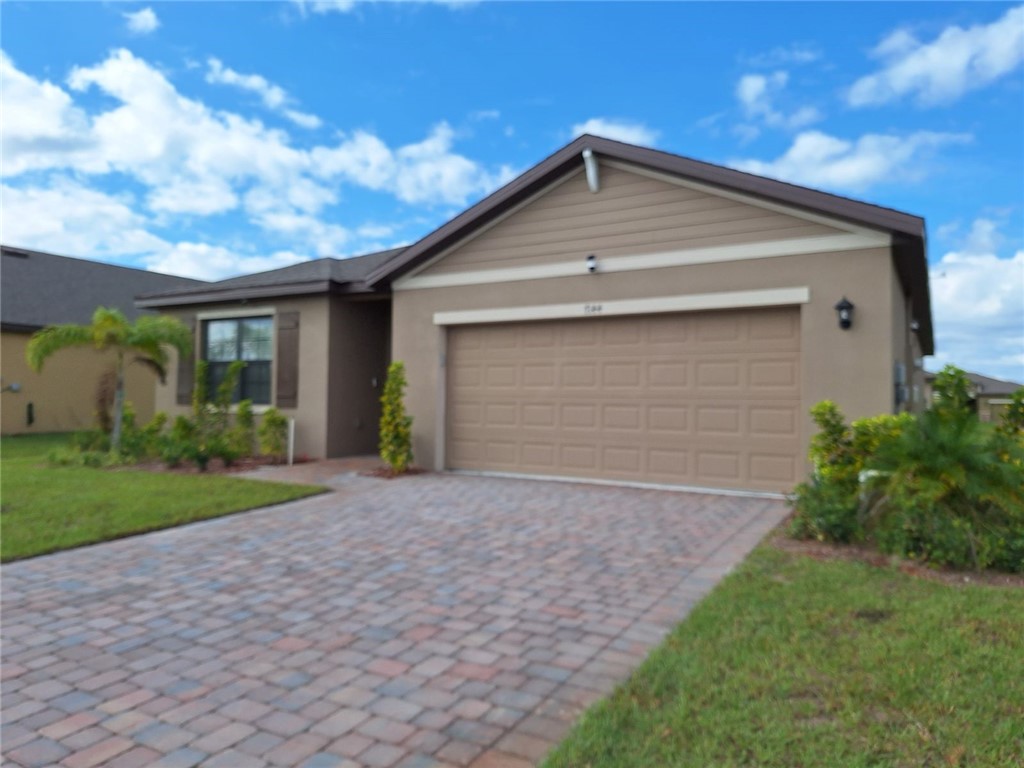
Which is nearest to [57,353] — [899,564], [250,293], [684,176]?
[250,293]

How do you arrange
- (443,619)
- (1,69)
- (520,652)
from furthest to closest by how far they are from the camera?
(1,69) → (443,619) → (520,652)

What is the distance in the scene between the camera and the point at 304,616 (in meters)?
4.36

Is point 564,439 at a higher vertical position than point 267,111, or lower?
lower

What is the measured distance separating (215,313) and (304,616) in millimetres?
10770

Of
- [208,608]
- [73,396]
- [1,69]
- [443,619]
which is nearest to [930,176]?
[443,619]

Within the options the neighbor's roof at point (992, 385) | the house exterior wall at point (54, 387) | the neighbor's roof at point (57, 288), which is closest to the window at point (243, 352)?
the house exterior wall at point (54, 387)

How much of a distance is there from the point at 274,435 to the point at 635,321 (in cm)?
659

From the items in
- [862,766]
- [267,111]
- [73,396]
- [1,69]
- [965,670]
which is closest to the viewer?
[862,766]

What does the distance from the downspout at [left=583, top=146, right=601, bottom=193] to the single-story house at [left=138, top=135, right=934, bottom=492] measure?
1.1 inches

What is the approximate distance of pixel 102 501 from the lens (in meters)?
7.84

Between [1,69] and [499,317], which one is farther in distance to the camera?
[499,317]

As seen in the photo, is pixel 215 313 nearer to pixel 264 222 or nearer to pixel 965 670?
pixel 264 222

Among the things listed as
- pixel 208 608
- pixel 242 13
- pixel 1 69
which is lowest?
pixel 208 608

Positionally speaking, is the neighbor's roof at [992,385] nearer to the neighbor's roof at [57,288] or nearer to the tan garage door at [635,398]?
the tan garage door at [635,398]
